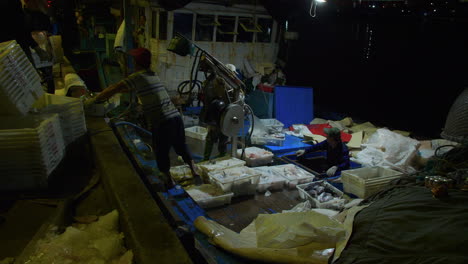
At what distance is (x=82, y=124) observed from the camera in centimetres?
413

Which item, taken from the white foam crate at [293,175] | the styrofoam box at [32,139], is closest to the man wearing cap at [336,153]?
the white foam crate at [293,175]

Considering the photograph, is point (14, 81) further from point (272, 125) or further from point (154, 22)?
point (154, 22)

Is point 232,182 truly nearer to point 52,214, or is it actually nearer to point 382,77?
point 52,214

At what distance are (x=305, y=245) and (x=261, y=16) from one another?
35.9ft

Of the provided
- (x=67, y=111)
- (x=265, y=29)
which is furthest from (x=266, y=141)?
(x=265, y=29)

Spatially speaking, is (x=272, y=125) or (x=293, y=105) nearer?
(x=272, y=125)

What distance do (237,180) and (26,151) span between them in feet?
11.4

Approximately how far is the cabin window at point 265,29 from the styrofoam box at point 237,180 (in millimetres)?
8620

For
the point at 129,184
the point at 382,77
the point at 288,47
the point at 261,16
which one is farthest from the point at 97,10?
the point at 129,184

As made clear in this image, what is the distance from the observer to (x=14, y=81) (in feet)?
9.82

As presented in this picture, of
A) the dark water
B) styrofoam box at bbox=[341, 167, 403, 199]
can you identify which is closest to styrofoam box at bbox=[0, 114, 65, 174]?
styrofoam box at bbox=[341, 167, 403, 199]

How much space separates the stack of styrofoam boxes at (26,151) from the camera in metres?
2.77

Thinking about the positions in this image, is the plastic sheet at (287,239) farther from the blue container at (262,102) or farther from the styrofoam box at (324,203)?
the blue container at (262,102)

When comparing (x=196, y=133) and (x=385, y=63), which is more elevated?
(x=385, y=63)
